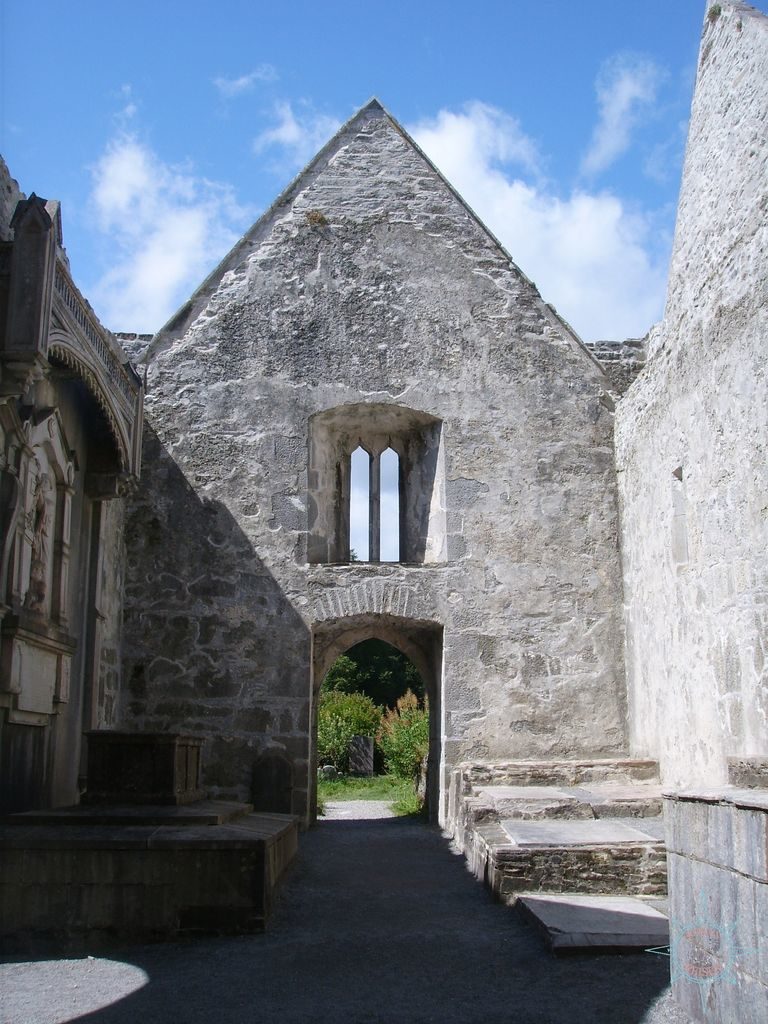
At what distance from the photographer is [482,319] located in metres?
10.8

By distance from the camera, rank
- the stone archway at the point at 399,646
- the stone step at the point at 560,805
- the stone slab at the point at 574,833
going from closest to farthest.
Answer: the stone slab at the point at 574,833
the stone step at the point at 560,805
the stone archway at the point at 399,646

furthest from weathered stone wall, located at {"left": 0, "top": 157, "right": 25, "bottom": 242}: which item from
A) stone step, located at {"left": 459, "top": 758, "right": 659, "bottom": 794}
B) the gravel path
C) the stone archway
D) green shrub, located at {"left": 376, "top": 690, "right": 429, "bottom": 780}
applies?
green shrub, located at {"left": 376, "top": 690, "right": 429, "bottom": 780}

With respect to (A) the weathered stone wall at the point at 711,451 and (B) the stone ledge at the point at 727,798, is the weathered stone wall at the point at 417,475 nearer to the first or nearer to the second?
(A) the weathered stone wall at the point at 711,451

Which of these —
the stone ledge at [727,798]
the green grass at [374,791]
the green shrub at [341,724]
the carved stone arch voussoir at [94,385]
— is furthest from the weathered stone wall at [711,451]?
the green shrub at [341,724]

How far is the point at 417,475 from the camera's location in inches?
431

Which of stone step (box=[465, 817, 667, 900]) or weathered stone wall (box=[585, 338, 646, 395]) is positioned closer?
stone step (box=[465, 817, 667, 900])

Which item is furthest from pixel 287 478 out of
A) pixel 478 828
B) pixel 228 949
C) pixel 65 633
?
pixel 228 949

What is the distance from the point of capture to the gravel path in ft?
13.5

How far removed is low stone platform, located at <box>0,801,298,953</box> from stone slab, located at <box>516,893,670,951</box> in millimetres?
1514

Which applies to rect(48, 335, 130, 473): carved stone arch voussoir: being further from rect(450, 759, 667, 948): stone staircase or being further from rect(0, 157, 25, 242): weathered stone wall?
rect(450, 759, 667, 948): stone staircase

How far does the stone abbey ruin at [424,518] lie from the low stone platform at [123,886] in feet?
3.20

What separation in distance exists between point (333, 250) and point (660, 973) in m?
8.20

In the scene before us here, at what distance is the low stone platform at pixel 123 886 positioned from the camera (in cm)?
525

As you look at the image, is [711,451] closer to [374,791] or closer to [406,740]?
[374,791]
